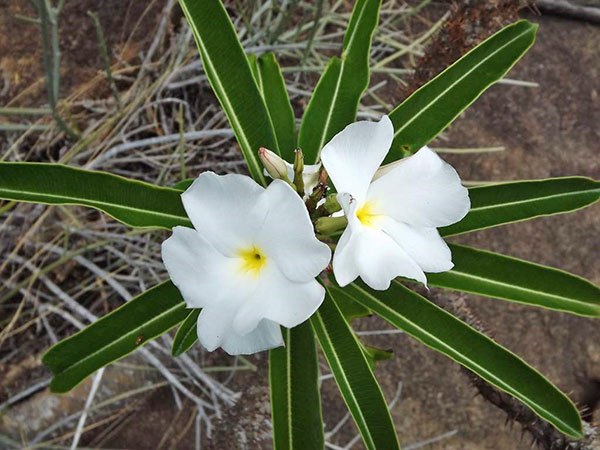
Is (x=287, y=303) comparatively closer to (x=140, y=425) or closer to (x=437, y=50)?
(x=437, y=50)

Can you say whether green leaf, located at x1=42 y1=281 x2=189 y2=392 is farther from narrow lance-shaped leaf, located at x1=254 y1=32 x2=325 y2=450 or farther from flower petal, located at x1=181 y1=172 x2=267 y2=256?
flower petal, located at x1=181 y1=172 x2=267 y2=256

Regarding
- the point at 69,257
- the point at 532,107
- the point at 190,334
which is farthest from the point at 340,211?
the point at 532,107

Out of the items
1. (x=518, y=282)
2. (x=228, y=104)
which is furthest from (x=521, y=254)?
(x=228, y=104)

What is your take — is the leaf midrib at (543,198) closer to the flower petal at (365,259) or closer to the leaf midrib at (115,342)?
the flower petal at (365,259)

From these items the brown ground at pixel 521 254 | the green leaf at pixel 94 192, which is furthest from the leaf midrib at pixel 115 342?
the brown ground at pixel 521 254

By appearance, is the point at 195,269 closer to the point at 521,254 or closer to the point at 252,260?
the point at 252,260

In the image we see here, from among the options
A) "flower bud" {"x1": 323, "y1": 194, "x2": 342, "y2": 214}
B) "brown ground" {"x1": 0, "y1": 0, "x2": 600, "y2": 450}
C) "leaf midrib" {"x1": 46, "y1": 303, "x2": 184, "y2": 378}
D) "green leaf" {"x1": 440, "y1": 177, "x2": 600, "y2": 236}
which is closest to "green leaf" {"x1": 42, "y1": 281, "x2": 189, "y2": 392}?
"leaf midrib" {"x1": 46, "y1": 303, "x2": 184, "y2": 378}
